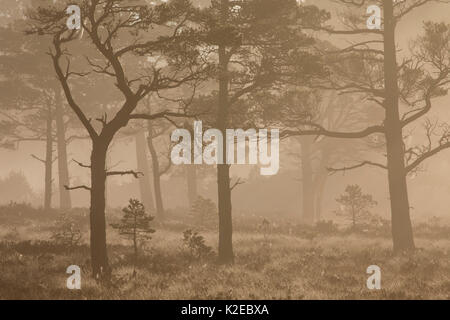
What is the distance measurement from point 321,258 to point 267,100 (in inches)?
197

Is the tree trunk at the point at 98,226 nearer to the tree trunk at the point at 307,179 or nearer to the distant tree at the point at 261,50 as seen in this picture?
the distant tree at the point at 261,50

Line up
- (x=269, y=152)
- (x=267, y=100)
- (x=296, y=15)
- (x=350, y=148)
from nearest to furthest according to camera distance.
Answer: (x=296, y=15) < (x=267, y=100) < (x=350, y=148) < (x=269, y=152)

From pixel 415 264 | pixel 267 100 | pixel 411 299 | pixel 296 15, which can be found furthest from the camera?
pixel 267 100

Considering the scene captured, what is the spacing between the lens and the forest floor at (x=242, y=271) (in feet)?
33.9

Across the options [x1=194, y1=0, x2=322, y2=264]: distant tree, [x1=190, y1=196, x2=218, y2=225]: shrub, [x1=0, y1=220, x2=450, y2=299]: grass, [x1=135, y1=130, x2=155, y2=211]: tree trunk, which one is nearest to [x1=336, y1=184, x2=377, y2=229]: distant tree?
[x1=0, y1=220, x2=450, y2=299]: grass

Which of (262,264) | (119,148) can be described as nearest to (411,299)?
(262,264)

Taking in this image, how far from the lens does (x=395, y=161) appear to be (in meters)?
15.4

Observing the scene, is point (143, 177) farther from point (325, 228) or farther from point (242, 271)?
point (242, 271)

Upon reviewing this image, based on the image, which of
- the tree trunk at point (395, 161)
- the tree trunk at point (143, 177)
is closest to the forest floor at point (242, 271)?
the tree trunk at point (395, 161)

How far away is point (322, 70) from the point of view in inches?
548

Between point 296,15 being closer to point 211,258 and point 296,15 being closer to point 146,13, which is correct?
point 146,13

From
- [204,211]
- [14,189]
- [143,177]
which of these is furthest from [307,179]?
[14,189]

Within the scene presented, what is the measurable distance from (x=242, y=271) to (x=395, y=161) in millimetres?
6201

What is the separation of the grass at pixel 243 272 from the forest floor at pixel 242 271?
21mm
